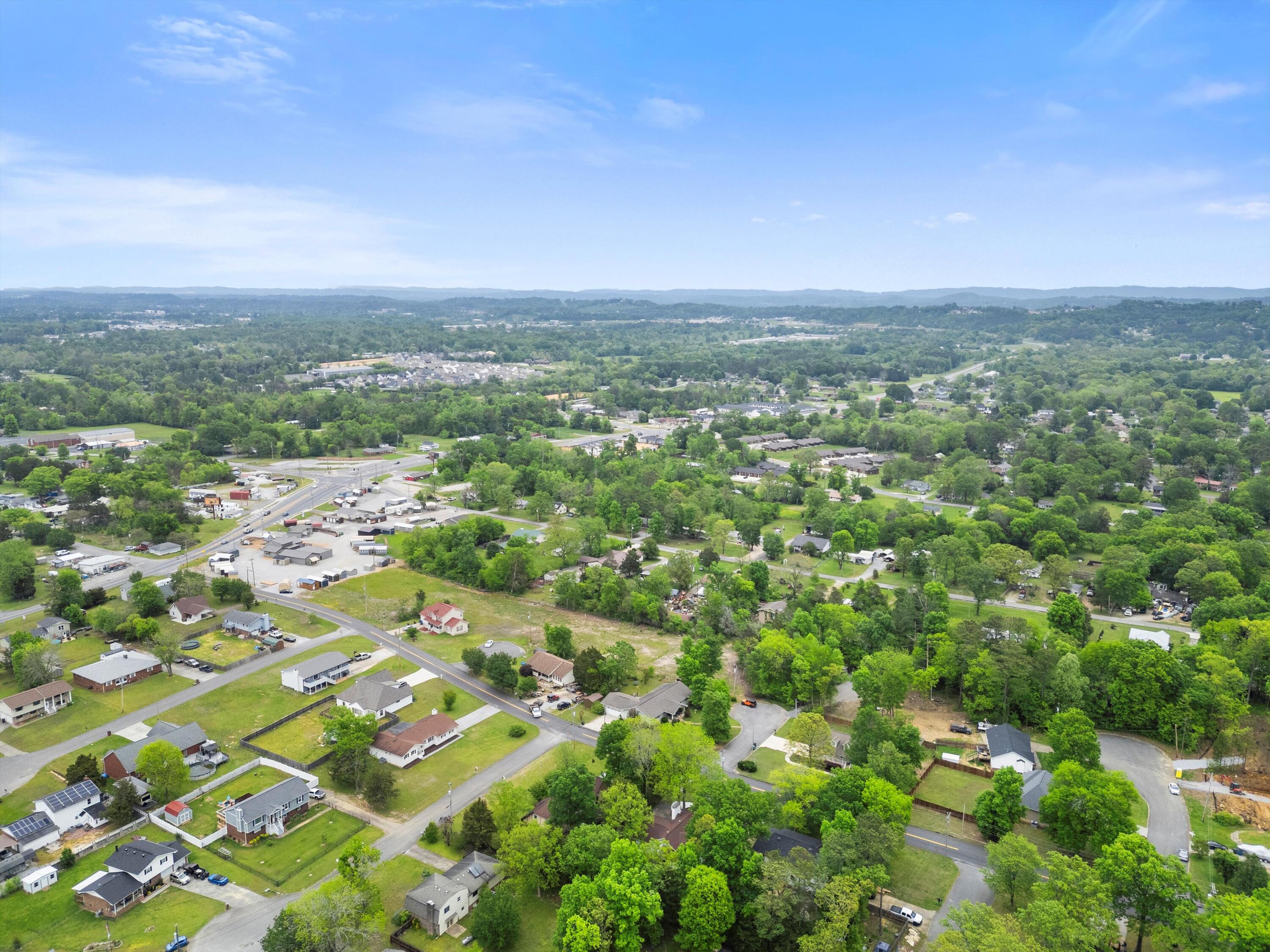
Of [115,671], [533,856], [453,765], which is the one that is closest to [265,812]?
[453,765]

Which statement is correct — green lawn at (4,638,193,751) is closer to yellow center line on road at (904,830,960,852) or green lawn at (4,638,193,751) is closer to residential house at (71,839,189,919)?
residential house at (71,839,189,919)

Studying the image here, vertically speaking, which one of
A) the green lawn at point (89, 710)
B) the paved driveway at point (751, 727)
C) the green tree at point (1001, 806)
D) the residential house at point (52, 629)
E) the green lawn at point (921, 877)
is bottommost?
the green lawn at point (89, 710)

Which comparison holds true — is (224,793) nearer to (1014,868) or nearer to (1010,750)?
(1014,868)

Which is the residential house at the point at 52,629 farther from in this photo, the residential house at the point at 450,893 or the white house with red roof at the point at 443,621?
the residential house at the point at 450,893

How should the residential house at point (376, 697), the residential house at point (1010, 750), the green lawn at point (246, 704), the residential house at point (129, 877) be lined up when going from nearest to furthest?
the residential house at point (129, 877) → the residential house at point (1010, 750) → the green lawn at point (246, 704) → the residential house at point (376, 697)

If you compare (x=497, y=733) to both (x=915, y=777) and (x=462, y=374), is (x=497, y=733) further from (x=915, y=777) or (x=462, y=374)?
(x=462, y=374)

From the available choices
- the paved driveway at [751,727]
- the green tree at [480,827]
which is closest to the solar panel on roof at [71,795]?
the green tree at [480,827]
